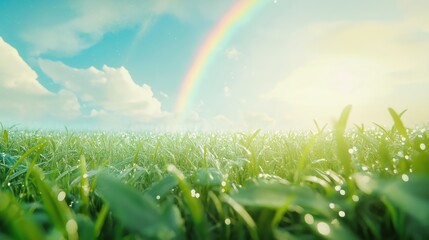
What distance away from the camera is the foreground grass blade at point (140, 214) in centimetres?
68

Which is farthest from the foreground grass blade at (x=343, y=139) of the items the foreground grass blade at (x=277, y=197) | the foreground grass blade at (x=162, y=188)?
the foreground grass blade at (x=162, y=188)

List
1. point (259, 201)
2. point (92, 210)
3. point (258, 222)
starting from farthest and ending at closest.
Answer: point (92, 210), point (258, 222), point (259, 201)

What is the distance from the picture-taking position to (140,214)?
2.28 ft

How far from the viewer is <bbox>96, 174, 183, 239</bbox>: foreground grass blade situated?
0.68 metres

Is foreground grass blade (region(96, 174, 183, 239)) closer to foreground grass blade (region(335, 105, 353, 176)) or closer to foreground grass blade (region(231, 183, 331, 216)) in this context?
foreground grass blade (region(231, 183, 331, 216))

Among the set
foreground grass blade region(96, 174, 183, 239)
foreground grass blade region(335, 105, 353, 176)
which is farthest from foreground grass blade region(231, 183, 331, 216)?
foreground grass blade region(335, 105, 353, 176)

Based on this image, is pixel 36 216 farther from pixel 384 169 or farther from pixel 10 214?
pixel 384 169

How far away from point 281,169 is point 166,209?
1274mm

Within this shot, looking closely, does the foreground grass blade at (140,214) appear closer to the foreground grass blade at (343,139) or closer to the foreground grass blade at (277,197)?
the foreground grass blade at (277,197)

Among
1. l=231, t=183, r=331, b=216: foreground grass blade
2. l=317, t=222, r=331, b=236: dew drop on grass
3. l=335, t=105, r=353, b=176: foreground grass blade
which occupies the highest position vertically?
l=335, t=105, r=353, b=176: foreground grass blade

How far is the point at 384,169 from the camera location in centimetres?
123

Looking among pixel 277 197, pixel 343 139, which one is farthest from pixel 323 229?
pixel 343 139

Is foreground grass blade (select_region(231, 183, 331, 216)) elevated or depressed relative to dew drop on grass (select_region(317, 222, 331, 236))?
elevated

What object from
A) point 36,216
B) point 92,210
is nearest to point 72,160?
point 92,210
